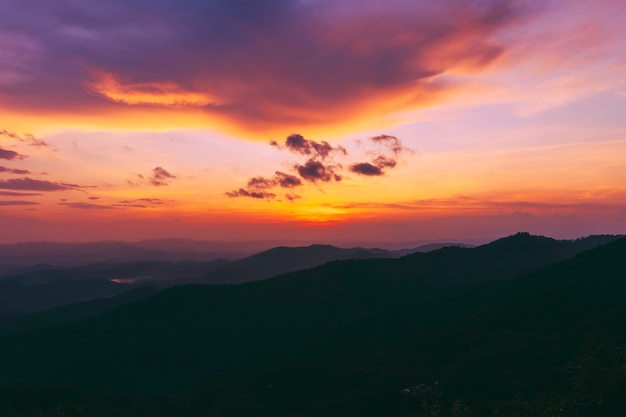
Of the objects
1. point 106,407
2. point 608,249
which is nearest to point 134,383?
point 106,407

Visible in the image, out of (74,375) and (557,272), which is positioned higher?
(557,272)

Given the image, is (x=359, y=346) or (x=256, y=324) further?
(x=256, y=324)

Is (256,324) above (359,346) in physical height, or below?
below

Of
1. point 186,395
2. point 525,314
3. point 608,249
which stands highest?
point 608,249

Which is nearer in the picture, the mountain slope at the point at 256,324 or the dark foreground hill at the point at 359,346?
the dark foreground hill at the point at 359,346

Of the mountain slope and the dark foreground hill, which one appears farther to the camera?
the mountain slope

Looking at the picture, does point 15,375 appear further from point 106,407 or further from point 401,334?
point 401,334

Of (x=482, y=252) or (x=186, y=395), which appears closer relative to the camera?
(x=186, y=395)

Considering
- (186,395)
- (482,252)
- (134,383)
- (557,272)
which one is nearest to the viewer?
(186,395)
